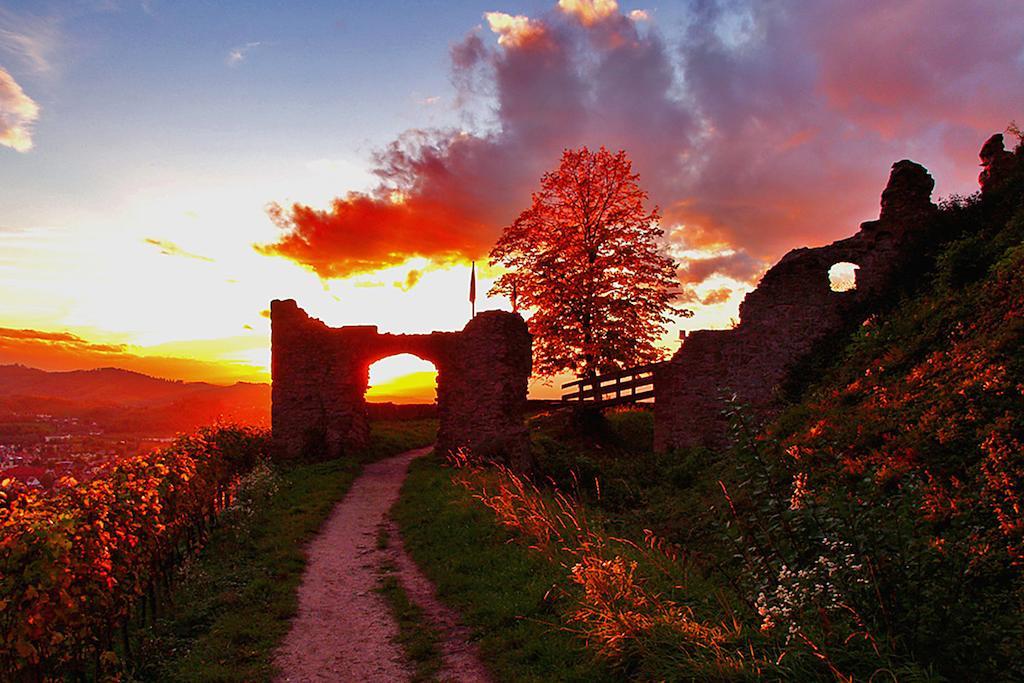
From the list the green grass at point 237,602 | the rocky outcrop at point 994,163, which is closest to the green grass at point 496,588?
the green grass at point 237,602

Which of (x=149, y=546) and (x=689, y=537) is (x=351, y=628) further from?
(x=689, y=537)

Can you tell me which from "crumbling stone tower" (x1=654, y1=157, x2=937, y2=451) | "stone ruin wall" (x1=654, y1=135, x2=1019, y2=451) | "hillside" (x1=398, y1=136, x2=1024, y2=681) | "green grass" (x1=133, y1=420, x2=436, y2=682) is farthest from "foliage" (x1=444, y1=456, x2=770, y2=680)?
"crumbling stone tower" (x1=654, y1=157, x2=937, y2=451)

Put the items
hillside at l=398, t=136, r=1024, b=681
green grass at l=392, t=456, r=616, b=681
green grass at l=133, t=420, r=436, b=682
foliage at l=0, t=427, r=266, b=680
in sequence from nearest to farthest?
hillside at l=398, t=136, r=1024, b=681 < foliage at l=0, t=427, r=266, b=680 < green grass at l=392, t=456, r=616, b=681 < green grass at l=133, t=420, r=436, b=682

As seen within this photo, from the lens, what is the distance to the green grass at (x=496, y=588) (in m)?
6.85

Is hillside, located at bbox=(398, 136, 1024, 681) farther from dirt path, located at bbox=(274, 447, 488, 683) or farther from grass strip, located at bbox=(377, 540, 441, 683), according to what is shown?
grass strip, located at bbox=(377, 540, 441, 683)

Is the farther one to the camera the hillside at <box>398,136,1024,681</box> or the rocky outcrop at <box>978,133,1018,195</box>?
the rocky outcrop at <box>978,133,1018,195</box>

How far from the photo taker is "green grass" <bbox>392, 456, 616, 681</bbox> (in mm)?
6848

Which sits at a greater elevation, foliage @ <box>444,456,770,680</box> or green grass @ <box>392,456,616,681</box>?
foliage @ <box>444,456,770,680</box>

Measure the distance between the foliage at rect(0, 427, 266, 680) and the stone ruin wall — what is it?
17724 millimetres

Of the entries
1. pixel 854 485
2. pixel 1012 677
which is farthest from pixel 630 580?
pixel 854 485

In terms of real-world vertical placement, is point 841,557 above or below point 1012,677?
above

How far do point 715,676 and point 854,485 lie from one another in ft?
25.3

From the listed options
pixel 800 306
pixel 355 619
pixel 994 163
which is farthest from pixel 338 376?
pixel 994 163

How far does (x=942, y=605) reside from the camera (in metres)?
5.35
